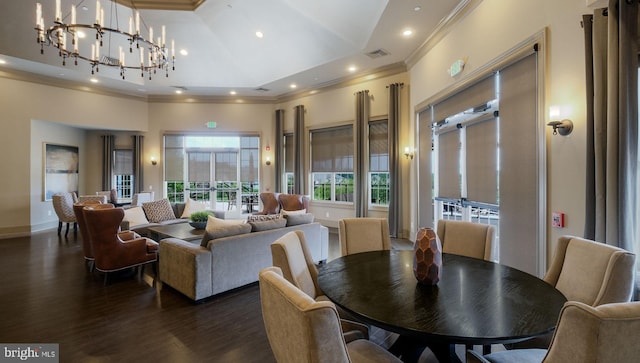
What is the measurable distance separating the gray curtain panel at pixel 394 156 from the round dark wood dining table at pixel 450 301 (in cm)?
426

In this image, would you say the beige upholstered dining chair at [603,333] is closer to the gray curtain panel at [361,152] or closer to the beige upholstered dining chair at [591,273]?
the beige upholstered dining chair at [591,273]

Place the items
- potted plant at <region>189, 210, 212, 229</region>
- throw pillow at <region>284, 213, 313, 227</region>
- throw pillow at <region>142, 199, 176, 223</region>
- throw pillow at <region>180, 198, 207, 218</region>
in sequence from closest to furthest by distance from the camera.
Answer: throw pillow at <region>284, 213, 313, 227</region> → potted plant at <region>189, 210, 212, 229</region> → throw pillow at <region>142, 199, 176, 223</region> → throw pillow at <region>180, 198, 207, 218</region>

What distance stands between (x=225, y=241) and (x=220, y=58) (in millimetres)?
5831

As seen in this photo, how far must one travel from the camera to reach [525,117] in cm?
288

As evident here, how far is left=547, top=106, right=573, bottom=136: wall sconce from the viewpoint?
2.40 meters

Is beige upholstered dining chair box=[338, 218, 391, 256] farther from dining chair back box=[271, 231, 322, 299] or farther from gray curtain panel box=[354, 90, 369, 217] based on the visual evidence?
gray curtain panel box=[354, 90, 369, 217]

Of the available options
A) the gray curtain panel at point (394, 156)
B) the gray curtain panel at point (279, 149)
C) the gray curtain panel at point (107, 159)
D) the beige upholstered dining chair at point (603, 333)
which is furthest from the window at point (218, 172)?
the beige upholstered dining chair at point (603, 333)

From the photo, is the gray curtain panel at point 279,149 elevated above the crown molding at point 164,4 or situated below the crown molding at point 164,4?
below

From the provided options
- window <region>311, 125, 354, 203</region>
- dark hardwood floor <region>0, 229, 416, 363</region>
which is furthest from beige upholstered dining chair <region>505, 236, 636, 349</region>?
window <region>311, 125, 354, 203</region>

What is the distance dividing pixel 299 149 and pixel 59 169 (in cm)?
679

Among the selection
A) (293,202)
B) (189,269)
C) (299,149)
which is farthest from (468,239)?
(299,149)

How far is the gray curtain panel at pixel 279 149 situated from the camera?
29.0 ft

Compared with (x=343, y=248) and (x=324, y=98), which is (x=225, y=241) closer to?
(x=343, y=248)

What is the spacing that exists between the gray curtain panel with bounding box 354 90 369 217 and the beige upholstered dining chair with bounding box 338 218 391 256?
13.4 feet
